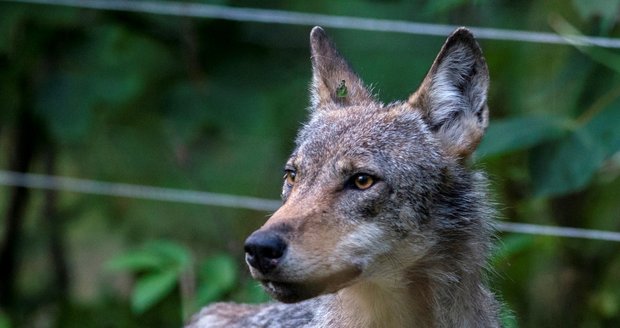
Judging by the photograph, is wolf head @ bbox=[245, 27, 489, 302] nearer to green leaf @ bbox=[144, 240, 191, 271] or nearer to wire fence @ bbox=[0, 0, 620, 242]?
wire fence @ bbox=[0, 0, 620, 242]

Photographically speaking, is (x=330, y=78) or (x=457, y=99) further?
(x=330, y=78)

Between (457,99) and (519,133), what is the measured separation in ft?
4.44

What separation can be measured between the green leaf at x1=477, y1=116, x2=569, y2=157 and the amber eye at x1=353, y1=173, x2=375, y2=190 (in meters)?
1.59

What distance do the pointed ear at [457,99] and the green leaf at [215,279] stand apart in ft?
7.97

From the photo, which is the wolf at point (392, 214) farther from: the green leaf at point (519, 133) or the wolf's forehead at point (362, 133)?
the green leaf at point (519, 133)

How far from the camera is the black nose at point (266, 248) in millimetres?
3750

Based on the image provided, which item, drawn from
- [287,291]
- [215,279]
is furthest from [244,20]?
[287,291]

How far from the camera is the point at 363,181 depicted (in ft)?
13.6

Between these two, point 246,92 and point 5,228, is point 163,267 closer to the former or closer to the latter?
point 246,92

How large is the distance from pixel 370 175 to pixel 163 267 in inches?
110

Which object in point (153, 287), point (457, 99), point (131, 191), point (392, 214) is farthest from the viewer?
point (131, 191)

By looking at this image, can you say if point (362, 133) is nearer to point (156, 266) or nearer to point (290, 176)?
point (290, 176)

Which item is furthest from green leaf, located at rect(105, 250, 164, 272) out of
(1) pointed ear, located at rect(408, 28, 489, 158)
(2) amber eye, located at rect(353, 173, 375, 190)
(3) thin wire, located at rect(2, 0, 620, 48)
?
(2) amber eye, located at rect(353, 173, 375, 190)

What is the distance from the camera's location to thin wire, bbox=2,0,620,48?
6.24 m
